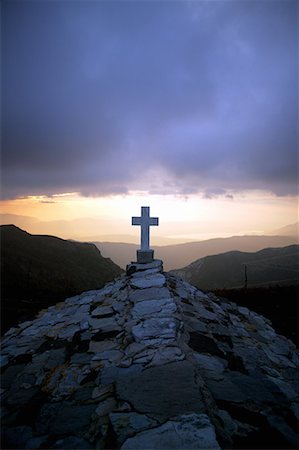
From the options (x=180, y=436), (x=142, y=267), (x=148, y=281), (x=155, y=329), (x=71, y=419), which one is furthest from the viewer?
(x=142, y=267)

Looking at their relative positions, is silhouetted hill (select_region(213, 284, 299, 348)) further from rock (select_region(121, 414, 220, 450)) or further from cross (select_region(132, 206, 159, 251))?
rock (select_region(121, 414, 220, 450))

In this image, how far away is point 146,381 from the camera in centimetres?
464

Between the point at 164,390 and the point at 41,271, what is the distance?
29703 millimetres

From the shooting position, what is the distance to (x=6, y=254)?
101ft

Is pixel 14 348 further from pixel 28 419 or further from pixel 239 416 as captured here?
pixel 239 416

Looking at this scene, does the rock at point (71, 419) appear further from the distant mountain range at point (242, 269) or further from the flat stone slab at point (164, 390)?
the distant mountain range at point (242, 269)

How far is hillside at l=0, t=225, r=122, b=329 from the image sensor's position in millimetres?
13539

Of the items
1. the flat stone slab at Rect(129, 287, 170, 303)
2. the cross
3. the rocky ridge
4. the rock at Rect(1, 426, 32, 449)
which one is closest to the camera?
the rocky ridge

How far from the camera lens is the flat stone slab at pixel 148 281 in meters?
8.80

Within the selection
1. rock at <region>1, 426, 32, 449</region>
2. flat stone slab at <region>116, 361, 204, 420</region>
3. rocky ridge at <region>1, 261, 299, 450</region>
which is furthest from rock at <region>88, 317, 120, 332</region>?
rock at <region>1, 426, 32, 449</region>

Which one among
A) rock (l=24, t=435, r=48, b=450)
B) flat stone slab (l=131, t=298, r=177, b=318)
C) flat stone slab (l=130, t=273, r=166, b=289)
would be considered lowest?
rock (l=24, t=435, r=48, b=450)

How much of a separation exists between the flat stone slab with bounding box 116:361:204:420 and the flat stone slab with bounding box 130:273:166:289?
3876 millimetres

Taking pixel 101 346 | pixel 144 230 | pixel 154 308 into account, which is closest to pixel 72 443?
pixel 101 346

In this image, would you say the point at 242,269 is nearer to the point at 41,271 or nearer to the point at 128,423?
the point at 41,271
